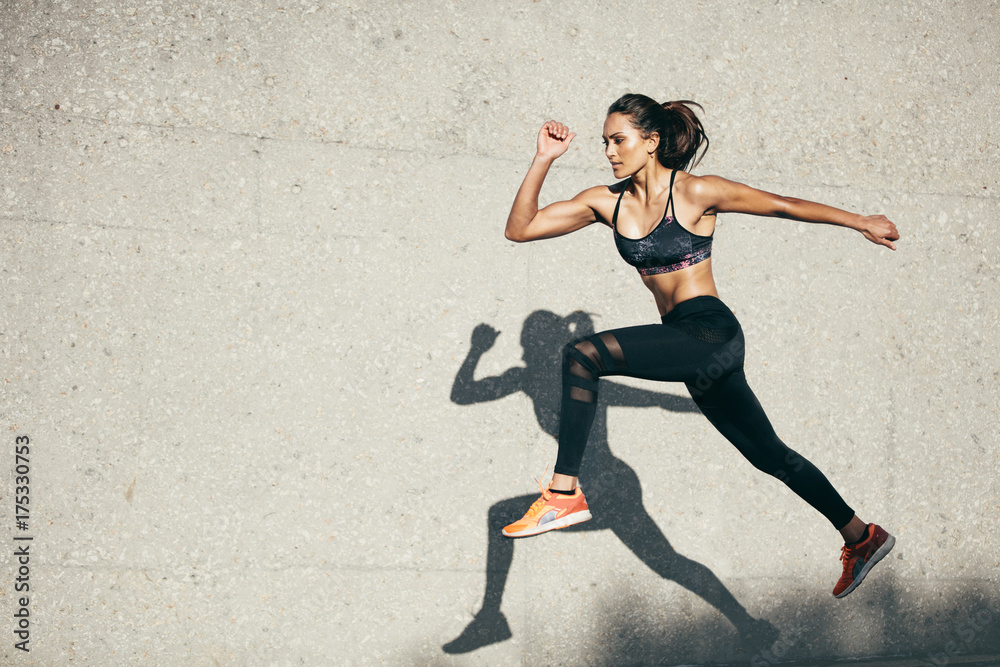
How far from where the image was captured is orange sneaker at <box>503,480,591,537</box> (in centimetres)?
256

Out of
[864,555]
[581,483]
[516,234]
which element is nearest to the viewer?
[516,234]

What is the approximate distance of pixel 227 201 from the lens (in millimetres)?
3586

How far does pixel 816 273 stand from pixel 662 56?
1.50m

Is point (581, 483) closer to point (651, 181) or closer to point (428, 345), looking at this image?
point (428, 345)

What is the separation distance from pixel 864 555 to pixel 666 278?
1439mm

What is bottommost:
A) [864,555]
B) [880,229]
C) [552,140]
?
[864,555]

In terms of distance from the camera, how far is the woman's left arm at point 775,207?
259 centimetres

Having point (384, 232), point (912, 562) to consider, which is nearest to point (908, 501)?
point (912, 562)

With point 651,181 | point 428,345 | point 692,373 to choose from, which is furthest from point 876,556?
point 428,345

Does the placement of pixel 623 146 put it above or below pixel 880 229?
above

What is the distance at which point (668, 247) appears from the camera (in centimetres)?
265

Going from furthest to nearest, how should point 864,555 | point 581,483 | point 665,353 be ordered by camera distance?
point 581,483
point 864,555
point 665,353

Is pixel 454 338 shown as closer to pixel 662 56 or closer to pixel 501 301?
pixel 501 301

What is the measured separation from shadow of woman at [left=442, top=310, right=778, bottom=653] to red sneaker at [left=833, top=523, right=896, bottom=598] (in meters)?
1.02
